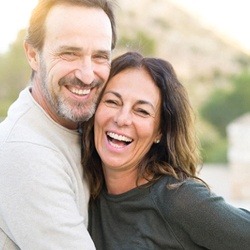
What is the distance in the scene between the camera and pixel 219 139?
83.8 feet

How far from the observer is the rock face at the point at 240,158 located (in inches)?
532

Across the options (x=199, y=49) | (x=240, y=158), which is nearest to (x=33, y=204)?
(x=240, y=158)

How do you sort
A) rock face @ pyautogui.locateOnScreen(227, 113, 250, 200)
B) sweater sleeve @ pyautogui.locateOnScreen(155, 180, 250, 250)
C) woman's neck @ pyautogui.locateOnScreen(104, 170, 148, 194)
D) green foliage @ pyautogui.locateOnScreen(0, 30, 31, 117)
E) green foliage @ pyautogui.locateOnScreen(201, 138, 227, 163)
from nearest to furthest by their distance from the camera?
sweater sleeve @ pyautogui.locateOnScreen(155, 180, 250, 250), woman's neck @ pyautogui.locateOnScreen(104, 170, 148, 194), rock face @ pyautogui.locateOnScreen(227, 113, 250, 200), green foliage @ pyautogui.locateOnScreen(201, 138, 227, 163), green foliage @ pyautogui.locateOnScreen(0, 30, 31, 117)

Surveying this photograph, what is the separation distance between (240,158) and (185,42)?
32.4 meters

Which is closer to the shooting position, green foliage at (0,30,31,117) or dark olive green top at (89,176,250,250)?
dark olive green top at (89,176,250,250)

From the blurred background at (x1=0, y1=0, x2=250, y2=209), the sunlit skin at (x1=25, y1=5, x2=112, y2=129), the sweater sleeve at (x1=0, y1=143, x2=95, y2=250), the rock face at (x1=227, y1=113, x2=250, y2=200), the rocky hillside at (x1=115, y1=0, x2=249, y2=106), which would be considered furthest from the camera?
the rocky hillside at (x1=115, y1=0, x2=249, y2=106)

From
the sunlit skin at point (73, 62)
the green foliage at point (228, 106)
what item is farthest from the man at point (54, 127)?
the green foliage at point (228, 106)

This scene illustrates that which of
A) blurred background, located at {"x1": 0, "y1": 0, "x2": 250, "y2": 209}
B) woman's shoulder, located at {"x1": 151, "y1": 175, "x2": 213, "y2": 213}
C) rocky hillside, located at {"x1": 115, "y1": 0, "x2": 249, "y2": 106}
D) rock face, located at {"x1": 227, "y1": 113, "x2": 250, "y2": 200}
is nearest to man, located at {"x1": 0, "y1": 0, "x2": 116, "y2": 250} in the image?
woman's shoulder, located at {"x1": 151, "y1": 175, "x2": 213, "y2": 213}

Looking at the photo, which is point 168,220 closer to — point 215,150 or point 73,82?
point 73,82

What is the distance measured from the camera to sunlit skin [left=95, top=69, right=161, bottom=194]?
3018mm

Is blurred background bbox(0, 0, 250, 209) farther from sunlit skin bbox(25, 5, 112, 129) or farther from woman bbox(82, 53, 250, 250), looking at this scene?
sunlit skin bbox(25, 5, 112, 129)

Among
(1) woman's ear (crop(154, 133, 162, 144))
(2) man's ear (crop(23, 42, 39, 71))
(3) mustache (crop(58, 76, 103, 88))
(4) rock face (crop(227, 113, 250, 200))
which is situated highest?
(2) man's ear (crop(23, 42, 39, 71))

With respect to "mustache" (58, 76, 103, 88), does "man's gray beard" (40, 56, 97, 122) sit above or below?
below

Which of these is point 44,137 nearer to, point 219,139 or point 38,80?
point 38,80
